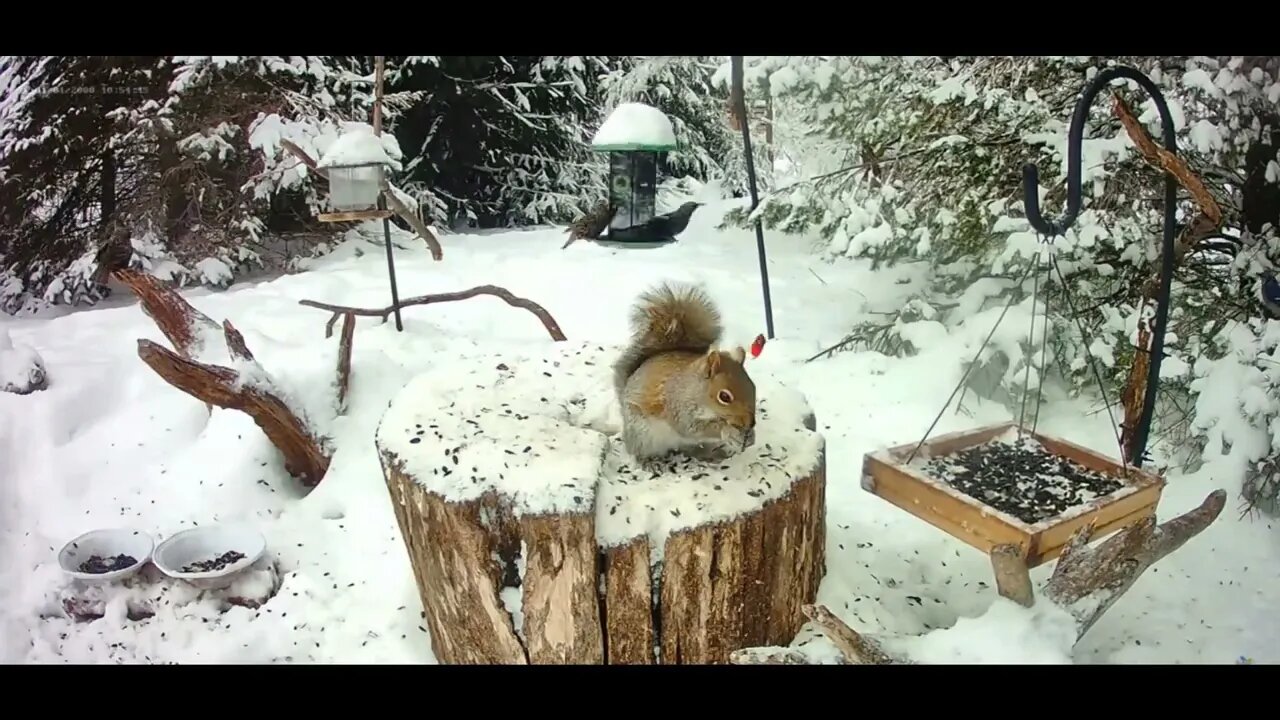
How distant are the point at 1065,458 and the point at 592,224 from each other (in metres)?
0.83

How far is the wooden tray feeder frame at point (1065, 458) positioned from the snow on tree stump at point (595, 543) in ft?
0.39

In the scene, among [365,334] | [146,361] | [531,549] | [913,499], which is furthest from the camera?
[365,334]

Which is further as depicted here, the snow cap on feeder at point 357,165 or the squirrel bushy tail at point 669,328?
the snow cap on feeder at point 357,165

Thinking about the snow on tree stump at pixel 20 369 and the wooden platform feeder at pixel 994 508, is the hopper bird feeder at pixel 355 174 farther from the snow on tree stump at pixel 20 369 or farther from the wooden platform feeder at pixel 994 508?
the wooden platform feeder at pixel 994 508

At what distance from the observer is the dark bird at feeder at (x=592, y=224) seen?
4.18ft

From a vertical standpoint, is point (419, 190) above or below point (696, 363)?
above

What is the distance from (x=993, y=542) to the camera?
87 centimetres

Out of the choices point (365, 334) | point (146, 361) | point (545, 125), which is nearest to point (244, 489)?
point (146, 361)

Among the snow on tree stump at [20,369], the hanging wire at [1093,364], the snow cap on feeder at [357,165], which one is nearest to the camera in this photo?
the snow on tree stump at [20,369]

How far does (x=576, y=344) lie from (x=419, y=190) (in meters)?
0.38

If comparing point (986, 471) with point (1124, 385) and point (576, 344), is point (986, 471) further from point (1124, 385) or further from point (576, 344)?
point (576, 344)

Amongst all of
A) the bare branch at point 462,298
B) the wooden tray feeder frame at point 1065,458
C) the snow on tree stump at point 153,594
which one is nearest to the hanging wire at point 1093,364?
the wooden tray feeder frame at point 1065,458

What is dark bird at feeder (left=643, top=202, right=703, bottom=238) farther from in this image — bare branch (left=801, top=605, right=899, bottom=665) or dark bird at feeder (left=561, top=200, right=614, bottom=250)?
bare branch (left=801, top=605, right=899, bottom=665)
